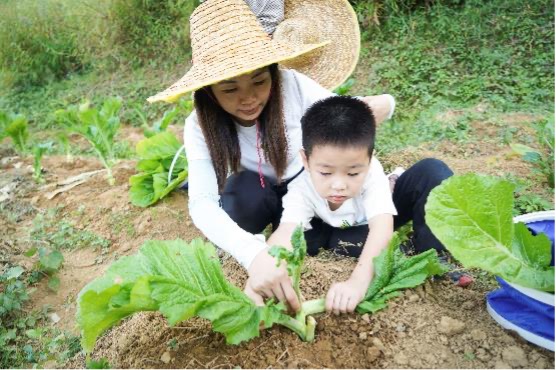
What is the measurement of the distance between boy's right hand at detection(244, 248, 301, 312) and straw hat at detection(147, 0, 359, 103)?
668mm

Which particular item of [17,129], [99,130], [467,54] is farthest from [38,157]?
[467,54]

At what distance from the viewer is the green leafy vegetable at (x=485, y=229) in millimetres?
1538

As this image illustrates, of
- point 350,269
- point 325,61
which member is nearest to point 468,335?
point 350,269

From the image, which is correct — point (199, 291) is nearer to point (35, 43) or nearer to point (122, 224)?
point (122, 224)

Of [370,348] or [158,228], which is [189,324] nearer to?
[370,348]

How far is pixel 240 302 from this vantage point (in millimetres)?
1627

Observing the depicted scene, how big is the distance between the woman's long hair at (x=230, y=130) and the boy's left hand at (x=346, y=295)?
76cm

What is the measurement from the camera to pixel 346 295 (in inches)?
71.4

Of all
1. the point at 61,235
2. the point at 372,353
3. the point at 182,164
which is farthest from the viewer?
the point at 182,164

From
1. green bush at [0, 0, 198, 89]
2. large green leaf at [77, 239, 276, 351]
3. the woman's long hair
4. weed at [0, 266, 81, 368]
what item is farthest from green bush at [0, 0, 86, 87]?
large green leaf at [77, 239, 276, 351]

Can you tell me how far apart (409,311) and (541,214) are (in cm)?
53

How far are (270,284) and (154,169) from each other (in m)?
2.21

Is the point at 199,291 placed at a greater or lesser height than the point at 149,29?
greater

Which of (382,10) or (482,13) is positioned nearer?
(482,13)
